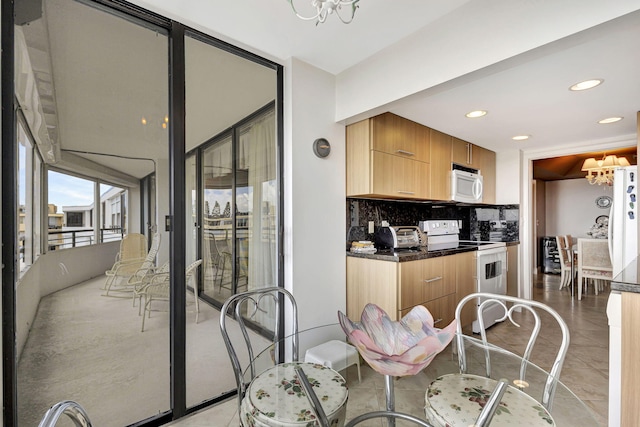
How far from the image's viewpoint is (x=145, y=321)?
1.70 metres

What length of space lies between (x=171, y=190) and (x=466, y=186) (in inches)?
121

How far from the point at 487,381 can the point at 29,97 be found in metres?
2.42

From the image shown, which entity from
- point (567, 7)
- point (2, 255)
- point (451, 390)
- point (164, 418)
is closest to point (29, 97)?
point (2, 255)

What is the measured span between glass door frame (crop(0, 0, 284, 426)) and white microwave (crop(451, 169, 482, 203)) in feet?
6.75

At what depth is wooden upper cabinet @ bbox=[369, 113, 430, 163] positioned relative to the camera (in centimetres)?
250

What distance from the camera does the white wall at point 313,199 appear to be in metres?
2.20

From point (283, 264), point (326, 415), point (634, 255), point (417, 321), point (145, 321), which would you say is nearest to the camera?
point (326, 415)

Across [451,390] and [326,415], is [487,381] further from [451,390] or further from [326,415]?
[326,415]

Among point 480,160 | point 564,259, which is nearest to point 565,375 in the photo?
point 480,160

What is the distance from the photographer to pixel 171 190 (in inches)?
69.9

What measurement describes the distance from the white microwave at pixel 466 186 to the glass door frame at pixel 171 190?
81.0 inches

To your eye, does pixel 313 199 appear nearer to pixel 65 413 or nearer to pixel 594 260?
pixel 65 413

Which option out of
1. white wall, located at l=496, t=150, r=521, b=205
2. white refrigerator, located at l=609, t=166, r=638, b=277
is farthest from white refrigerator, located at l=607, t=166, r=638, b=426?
white wall, located at l=496, t=150, r=521, b=205

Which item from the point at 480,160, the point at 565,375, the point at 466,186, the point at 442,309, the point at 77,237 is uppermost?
the point at 480,160
